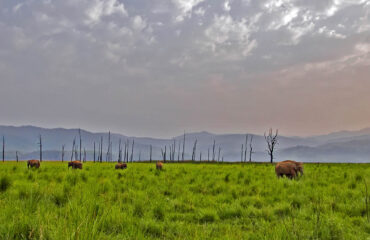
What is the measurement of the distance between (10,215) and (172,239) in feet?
8.58

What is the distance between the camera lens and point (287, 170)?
12.0 m

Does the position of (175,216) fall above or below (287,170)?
below

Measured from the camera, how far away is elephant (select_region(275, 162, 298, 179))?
468 inches

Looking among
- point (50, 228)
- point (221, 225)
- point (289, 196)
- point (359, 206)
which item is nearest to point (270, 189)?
point (289, 196)

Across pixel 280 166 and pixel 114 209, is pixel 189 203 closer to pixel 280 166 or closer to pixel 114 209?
pixel 114 209

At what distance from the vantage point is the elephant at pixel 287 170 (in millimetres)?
11875

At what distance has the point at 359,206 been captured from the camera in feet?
18.6

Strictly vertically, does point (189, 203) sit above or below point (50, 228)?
below

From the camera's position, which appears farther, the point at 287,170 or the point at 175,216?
the point at 287,170

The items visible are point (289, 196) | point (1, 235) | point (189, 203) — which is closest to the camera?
point (1, 235)

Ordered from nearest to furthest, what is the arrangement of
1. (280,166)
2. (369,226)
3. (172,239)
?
(172,239) → (369,226) → (280,166)

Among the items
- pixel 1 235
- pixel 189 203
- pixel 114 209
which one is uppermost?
pixel 1 235

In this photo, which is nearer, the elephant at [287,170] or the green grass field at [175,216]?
the green grass field at [175,216]

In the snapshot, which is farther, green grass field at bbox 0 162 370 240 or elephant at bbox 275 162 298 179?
elephant at bbox 275 162 298 179
